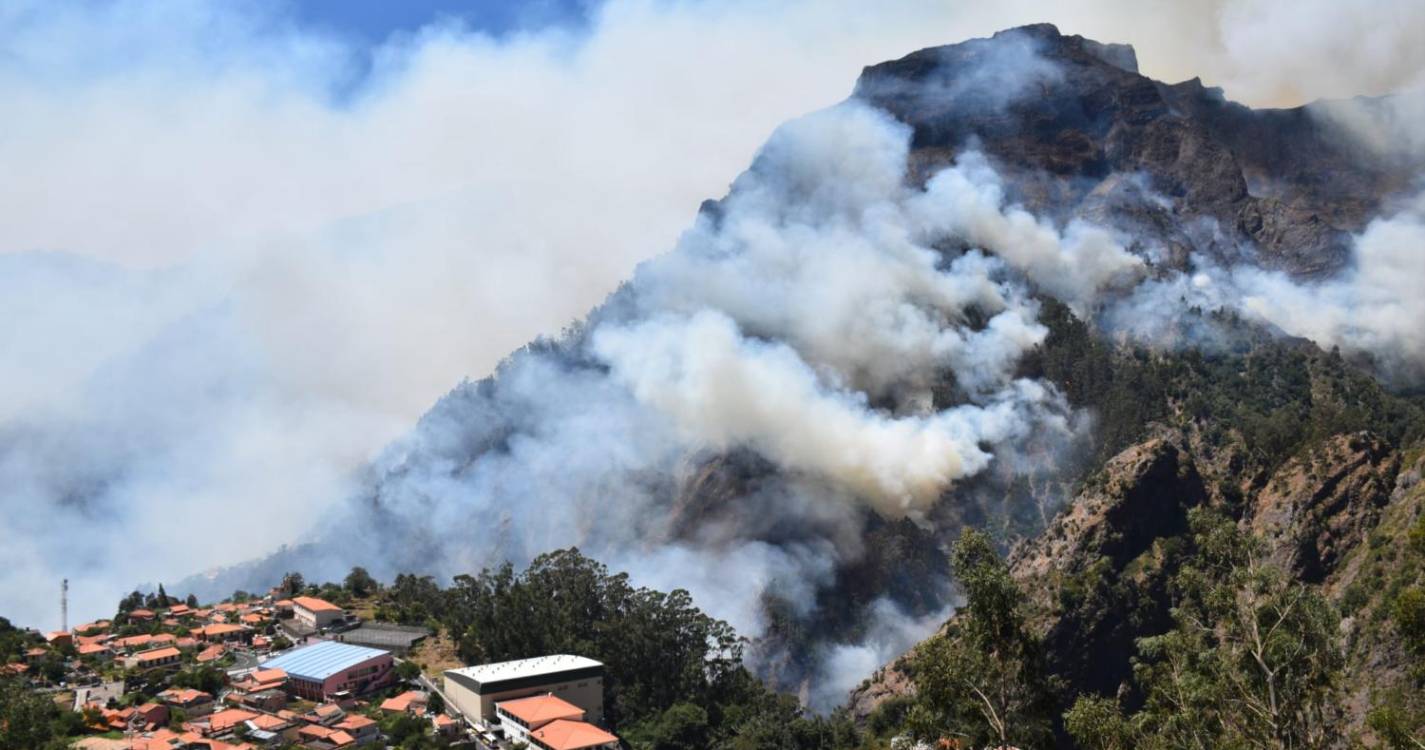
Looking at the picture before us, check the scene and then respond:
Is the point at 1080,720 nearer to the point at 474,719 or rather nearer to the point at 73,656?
the point at 474,719

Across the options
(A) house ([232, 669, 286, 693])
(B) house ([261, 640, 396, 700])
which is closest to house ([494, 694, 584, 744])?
(B) house ([261, 640, 396, 700])

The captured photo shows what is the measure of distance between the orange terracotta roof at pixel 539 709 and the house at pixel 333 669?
501 inches

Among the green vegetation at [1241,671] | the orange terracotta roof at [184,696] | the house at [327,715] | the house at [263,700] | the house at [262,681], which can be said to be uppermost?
the house at [262,681]

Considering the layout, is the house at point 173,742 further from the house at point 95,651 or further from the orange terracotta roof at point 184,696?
the house at point 95,651

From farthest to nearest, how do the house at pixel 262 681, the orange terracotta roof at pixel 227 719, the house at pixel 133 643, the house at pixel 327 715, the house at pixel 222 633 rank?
the house at pixel 222 633 → the house at pixel 133 643 → the house at pixel 262 681 → the house at pixel 327 715 → the orange terracotta roof at pixel 227 719

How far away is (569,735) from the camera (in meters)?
70.2

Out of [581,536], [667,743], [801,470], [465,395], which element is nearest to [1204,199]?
[801,470]

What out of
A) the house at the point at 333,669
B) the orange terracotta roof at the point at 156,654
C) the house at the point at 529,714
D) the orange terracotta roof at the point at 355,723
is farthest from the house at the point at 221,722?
the orange terracotta roof at the point at 156,654

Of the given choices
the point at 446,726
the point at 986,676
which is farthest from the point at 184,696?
the point at 986,676

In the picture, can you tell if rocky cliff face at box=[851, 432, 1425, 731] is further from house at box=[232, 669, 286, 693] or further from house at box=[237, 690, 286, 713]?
house at box=[232, 669, 286, 693]

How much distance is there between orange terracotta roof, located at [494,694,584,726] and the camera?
72.9 meters

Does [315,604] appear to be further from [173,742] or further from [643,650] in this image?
[173,742]

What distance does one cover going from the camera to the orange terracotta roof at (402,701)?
254ft

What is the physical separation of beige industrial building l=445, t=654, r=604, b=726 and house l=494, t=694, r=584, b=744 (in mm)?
1016
